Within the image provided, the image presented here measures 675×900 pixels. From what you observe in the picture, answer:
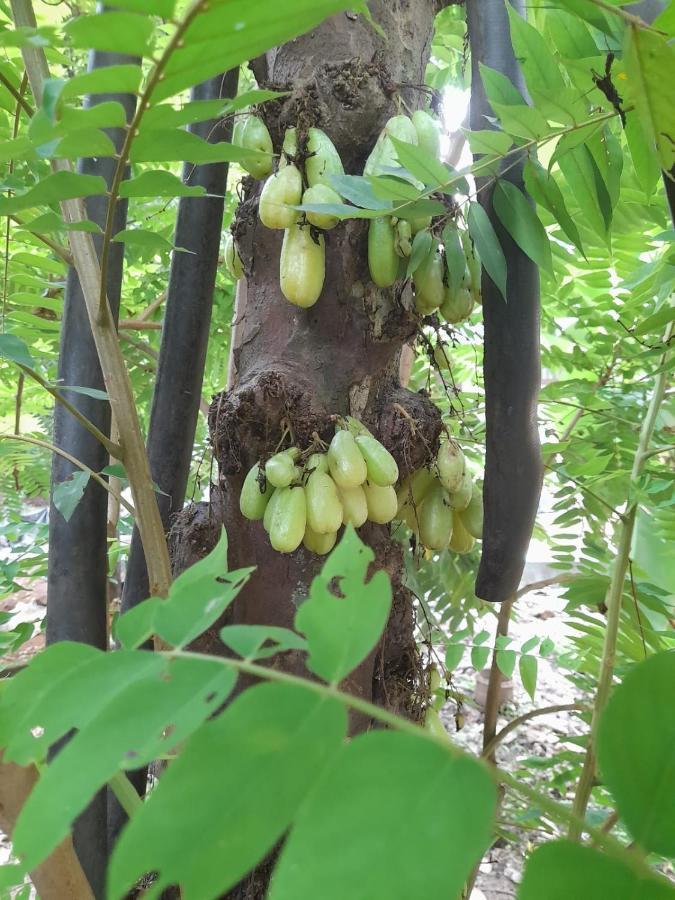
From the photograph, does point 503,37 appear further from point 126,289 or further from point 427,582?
point 126,289

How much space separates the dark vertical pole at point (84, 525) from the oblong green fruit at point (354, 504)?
383mm

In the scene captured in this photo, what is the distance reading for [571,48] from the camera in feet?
2.39

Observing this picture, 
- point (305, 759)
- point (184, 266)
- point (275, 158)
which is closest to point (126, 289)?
point (184, 266)

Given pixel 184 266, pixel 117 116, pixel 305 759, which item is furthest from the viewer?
pixel 184 266

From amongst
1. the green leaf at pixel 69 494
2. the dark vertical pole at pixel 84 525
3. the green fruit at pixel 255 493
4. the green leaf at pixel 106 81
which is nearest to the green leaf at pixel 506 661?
the green fruit at pixel 255 493

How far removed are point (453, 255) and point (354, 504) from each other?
0.40 meters

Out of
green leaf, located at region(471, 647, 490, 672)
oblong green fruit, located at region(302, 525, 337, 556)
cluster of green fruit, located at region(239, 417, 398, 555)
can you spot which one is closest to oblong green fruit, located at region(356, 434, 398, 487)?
cluster of green fruit, located at region(239, 417, 398, 555)

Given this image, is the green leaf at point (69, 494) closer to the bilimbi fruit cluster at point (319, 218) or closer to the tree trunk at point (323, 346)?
the tree trunk at point (323, 346)

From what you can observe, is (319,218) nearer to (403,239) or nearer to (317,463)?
(403,239)

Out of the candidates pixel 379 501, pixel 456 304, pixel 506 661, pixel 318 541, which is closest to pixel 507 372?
pixel 456 304

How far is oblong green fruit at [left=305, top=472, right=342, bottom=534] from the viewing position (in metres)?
0.85

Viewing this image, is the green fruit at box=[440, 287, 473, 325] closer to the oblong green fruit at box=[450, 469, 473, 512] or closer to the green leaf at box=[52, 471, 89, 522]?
the oblong green fruit at box=[450, 469, 473, 512]

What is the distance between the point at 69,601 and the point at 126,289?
1.90 metres

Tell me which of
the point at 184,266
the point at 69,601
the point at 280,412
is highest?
the point at 184,266
